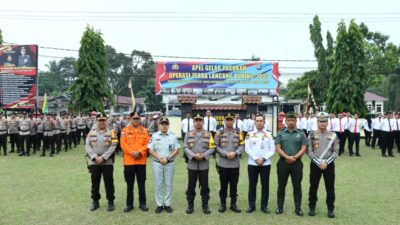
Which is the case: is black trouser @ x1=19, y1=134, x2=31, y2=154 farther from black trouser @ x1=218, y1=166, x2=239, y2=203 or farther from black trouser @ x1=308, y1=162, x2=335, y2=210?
black trouser @ x1=308, y1=162, x2=335, y2=210

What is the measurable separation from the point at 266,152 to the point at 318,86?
115 ft

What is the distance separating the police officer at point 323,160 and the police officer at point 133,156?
2858mm

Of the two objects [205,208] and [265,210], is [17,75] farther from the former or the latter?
[265,210]

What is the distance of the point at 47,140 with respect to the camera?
15883 mm

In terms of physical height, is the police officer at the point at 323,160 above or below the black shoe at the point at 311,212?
above

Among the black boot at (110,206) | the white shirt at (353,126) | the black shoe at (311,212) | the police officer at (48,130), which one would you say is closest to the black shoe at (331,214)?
the black shoe at (311,212)

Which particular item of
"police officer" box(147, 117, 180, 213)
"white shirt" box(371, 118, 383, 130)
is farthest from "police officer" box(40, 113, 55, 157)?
"white shirt" box(371, 118, 383, 130)

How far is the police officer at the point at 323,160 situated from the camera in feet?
22.5

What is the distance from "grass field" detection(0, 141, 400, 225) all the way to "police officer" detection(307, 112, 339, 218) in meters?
0.32

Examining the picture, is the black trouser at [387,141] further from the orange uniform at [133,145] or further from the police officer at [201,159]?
the orange uniform at [133,145]

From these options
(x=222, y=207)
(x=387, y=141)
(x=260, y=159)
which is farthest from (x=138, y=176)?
(x=387, y=141)

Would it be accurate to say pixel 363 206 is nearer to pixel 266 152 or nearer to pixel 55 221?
pixel 266 152

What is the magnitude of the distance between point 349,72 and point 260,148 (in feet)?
58.1

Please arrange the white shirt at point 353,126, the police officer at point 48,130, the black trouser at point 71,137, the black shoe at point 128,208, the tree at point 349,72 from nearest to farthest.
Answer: the black shoe at point 128,208
the police officer at point 48,130
the white shirt at point 353,126
the black trouser at point 71,137
the tree at point 349,72
